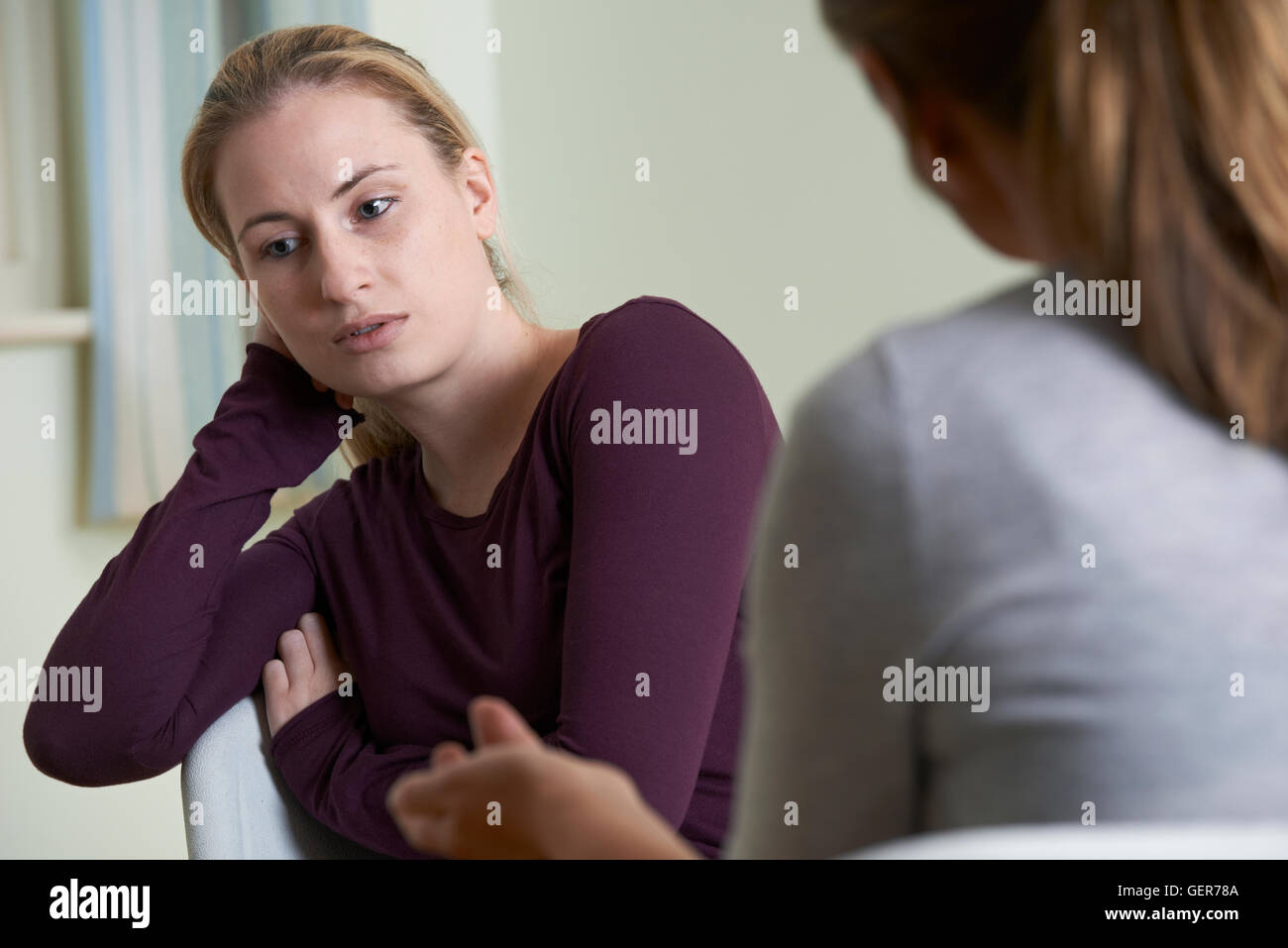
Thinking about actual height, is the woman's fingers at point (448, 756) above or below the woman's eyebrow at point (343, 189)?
below

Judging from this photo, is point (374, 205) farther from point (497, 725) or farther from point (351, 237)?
point (497, 725)

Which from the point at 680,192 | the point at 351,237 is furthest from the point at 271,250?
the point at 680,192

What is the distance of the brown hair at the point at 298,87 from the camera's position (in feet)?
3.82

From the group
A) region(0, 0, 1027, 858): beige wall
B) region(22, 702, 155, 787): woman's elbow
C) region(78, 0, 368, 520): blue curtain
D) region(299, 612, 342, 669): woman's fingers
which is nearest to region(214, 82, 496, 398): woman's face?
region(299, 612, 342, 669): woman's fingers

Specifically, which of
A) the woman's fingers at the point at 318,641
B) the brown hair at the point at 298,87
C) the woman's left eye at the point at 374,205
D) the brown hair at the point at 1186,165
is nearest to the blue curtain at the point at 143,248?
the brown hair at the point at 298,87

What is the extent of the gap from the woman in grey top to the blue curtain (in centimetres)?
176

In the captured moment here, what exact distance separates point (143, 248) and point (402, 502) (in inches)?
44.0

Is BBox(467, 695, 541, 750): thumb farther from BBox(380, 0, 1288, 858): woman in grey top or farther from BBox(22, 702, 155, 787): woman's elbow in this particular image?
BBox(22, 702, 155, 787): woman's elbow

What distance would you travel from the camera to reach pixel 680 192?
8.75 ft

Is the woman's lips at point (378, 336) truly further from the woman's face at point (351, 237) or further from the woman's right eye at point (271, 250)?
the woman's right eye at point (271, 250)

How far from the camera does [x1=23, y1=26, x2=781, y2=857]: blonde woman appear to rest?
3.29 feet

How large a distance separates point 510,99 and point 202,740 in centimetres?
201
